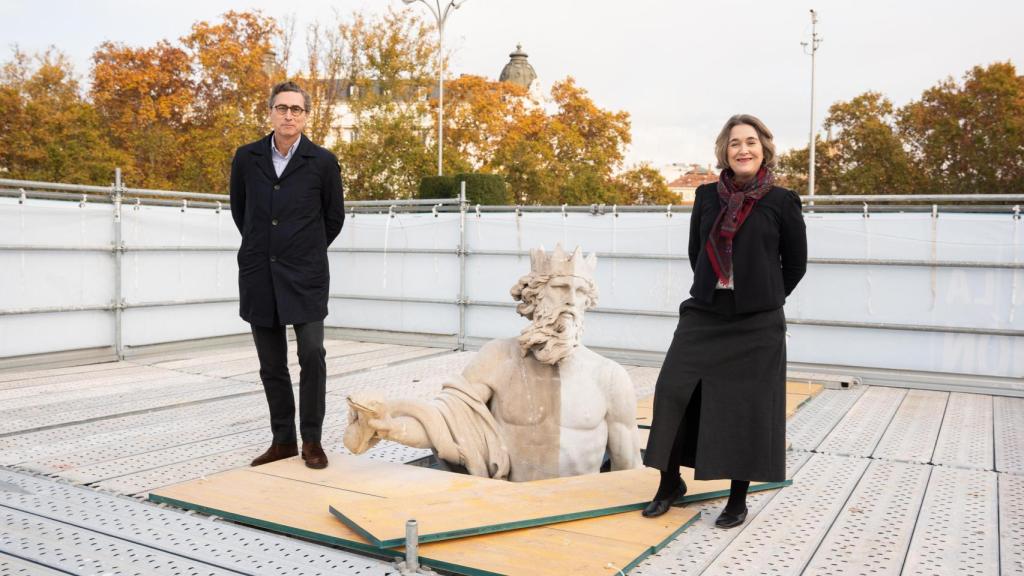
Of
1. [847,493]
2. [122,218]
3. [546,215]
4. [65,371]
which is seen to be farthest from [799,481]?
[122,218]

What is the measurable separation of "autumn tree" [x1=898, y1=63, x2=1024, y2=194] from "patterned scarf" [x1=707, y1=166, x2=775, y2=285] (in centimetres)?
2817

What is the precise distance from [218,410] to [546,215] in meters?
5.28

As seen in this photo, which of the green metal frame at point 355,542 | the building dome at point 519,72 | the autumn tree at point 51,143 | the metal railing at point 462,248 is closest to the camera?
the green metal frame at point 355,542

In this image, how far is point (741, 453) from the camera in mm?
4047

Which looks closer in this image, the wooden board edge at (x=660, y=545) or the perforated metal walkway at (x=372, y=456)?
A: the wooden board edge at (x=660, y=545)

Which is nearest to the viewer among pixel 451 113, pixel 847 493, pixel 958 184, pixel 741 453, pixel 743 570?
pixel 743 570

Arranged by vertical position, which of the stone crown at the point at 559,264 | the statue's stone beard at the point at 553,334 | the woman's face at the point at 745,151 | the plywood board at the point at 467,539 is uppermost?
the woman's face at the point at 745,151

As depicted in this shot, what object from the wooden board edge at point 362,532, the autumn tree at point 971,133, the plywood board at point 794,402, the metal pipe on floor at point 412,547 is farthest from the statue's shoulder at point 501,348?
the autumn tree at point 971,133

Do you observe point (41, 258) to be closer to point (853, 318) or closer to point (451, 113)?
point (853, 318)

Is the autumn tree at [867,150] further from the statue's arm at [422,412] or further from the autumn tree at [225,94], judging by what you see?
the statue's arm at [422,412]

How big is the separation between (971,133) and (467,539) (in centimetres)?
3132

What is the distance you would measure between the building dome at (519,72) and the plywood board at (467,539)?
60.0m

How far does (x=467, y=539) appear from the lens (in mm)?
3834

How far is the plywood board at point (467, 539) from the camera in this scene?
11.7 ft
